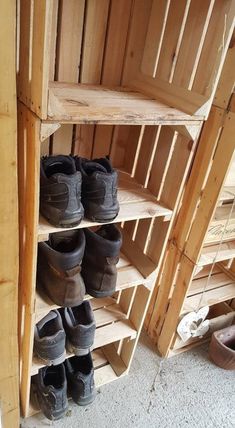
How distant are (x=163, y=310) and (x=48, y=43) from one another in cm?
125

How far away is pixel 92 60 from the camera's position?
107cm

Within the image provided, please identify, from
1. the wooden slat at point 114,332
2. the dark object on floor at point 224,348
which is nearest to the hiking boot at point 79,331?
the wooden slat at point 114,332

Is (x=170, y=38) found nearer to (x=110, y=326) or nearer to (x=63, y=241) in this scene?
(x=63, y=241)

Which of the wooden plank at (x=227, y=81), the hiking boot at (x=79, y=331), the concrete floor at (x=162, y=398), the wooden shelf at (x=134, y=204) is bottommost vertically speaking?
the concrete floor at (x=162, y=398)

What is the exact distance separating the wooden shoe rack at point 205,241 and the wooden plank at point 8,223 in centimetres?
70

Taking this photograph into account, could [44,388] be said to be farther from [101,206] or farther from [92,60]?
[92,60]

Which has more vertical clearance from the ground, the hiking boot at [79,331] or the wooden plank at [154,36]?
the wooden plank at [154,36]

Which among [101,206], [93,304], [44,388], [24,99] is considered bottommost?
[44,388]

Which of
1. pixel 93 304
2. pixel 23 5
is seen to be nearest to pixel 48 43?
pixel 23 5

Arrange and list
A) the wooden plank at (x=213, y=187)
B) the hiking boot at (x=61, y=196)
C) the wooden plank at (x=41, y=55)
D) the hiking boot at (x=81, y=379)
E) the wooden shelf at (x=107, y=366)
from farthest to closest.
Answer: the wooden shelf at (x=107, y=366) < the hiking boot at (x=81, y=379) < the wooden plank at (x=213, y=187) < the hiking boot at (x=61, y=196) < the wooden plank at (x=41, y=55)

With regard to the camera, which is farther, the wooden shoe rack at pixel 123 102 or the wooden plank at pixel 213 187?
the wooden plank at pixel 213 187

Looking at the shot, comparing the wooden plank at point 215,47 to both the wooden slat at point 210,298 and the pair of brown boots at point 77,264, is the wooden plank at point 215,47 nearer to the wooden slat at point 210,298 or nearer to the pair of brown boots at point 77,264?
the pair of brown boots at point 77,264

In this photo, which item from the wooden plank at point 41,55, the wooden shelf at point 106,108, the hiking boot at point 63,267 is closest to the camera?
the wooden plank at point 41,55

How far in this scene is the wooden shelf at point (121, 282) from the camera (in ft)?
3.43
